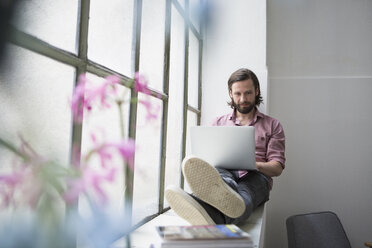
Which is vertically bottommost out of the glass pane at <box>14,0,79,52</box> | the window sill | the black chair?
the black chair

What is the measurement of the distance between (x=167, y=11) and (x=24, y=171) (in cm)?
194

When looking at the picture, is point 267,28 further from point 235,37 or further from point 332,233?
point 332,233

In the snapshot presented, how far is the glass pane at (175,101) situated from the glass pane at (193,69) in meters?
0.28

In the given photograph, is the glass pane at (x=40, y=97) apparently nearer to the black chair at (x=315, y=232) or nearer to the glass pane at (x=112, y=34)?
the glass pane at (x=112, y=34)

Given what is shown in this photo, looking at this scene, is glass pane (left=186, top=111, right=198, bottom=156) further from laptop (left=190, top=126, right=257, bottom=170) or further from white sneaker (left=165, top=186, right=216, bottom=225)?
white sneaker (left=165, top=186, right=216, bottom=225)

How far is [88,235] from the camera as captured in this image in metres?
0.25

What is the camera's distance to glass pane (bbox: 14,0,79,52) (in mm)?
850

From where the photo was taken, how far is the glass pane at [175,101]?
226 centimetres

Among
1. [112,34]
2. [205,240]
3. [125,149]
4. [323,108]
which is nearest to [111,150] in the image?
[125,149]

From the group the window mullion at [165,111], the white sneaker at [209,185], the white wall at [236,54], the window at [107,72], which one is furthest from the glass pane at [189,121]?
the white sneaker at [209,185]

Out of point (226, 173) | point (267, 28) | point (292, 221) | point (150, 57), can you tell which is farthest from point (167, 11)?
point (292, 221)

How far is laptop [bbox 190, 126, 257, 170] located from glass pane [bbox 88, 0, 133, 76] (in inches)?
19.7

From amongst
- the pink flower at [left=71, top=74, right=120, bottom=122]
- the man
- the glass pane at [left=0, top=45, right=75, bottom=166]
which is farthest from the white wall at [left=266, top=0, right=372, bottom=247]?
the pink flower at [left=71, top=74, right=120, bottom=122]

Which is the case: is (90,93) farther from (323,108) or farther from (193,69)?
(323,108)
